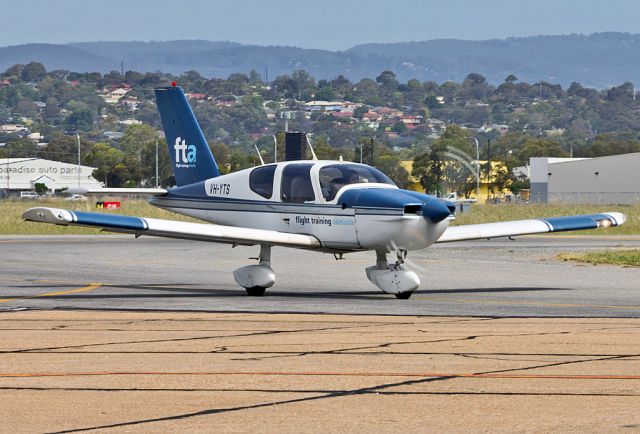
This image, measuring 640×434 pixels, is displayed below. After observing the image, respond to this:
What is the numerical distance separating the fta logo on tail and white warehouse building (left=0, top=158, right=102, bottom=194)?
475 ft

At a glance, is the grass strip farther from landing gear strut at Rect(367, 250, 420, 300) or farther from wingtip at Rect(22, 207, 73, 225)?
wingtip at Rect(22, 207, 73, 225)

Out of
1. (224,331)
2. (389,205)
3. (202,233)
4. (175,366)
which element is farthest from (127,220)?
(175,366)

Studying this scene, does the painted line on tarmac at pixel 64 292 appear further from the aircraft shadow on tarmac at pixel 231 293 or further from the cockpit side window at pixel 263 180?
the cockpit side window at pixel 263 180

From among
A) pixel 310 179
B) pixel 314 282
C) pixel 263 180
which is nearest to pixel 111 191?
pixel 263 180

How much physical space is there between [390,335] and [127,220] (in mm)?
6634

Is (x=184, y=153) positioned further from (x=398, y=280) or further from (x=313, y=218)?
(x=398, y=280)

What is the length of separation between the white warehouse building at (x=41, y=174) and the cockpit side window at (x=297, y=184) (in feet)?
488

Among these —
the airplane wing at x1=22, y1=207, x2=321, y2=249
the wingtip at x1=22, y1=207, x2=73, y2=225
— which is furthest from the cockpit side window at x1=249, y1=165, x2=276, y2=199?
the wingtip at x1=22, y1=207, x2=73, y2=225

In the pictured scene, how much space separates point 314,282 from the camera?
24.3m

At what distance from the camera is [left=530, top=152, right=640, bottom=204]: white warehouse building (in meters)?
103

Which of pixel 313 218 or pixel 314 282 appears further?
pixel 314 282

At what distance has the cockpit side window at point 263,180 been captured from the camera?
2209 centimetres

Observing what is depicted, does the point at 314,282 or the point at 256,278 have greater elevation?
the point at 256,278

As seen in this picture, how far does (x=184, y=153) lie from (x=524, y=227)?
681 cm
